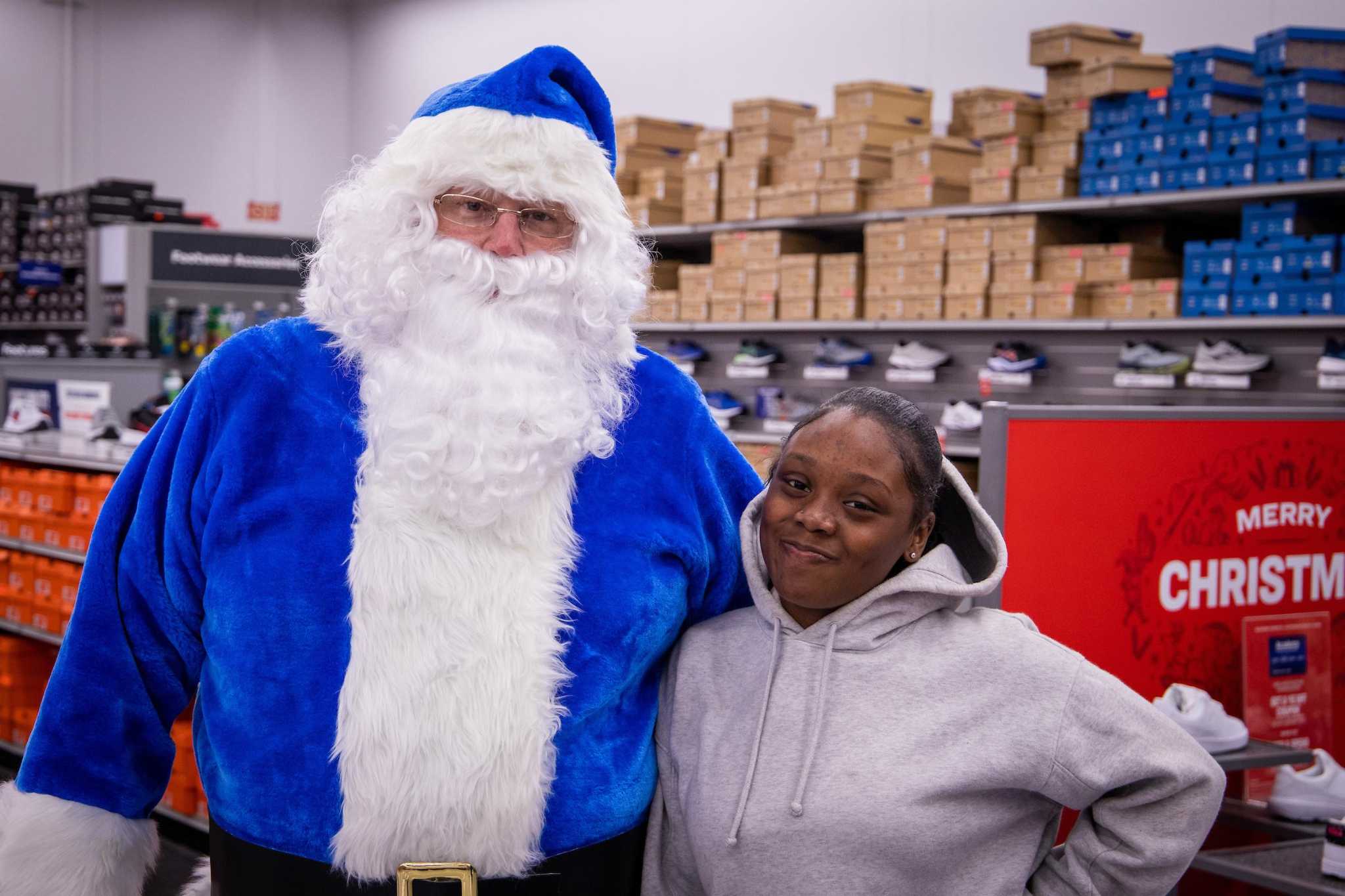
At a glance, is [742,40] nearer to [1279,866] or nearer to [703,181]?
[703,181]

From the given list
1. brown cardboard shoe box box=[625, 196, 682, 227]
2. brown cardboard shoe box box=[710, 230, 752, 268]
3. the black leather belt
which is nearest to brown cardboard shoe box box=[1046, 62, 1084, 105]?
brown cardboard shoe box box=[710, 230, 752, 268]

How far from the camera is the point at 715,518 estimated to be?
172 cm

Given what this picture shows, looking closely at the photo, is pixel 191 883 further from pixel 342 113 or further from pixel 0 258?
pixel 342 113

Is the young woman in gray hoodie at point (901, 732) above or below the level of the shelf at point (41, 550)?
above

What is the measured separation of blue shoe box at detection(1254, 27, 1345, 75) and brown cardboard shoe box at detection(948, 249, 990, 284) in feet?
4.63

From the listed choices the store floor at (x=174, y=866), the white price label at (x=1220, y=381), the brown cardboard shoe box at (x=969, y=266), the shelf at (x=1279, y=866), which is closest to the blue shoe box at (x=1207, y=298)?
the white price label at (x=1220, y=381)

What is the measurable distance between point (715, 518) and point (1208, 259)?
4062 mm

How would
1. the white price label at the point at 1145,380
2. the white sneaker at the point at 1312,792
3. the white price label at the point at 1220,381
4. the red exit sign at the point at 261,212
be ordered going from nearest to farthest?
1. the white sneaker at the point at 1312,792
2. the white price label at the point at 1220,381
3. the white price label at the point at 1145,380
4. the red exit sign at the point at 261,212

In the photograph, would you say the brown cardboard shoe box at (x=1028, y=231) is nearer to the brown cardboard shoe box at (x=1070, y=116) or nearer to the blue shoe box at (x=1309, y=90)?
the brown cardboard shoe box at (x=1070, y=116)

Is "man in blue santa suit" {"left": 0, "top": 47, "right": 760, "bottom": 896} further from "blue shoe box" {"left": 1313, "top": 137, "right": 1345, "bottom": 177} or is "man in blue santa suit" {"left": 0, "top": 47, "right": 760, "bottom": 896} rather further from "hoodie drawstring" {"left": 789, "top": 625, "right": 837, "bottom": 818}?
"blue shoe box" {"left": 1313, "top": 137, "right": 1345, "bottom": 177}

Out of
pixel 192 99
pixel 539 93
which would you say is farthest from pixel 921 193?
pixel 192 99

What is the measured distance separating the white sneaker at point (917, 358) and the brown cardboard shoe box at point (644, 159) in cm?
207

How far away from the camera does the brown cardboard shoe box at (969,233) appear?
18.9 feet

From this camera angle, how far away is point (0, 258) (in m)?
9.93
